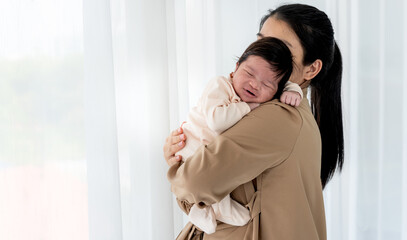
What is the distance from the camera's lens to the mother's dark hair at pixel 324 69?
1.31 m

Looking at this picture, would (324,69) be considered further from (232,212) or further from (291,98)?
(232,212)

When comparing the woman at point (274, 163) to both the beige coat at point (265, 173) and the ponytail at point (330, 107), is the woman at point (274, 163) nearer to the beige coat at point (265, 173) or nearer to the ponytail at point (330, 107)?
the beige coat at point (265, 173)

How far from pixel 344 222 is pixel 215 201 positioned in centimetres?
129

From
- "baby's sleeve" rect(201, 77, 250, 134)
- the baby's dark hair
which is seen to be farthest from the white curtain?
the baby's dark hair

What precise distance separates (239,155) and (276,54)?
31cm

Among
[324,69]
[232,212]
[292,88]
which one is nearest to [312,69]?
[324,69]

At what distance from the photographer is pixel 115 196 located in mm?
1771

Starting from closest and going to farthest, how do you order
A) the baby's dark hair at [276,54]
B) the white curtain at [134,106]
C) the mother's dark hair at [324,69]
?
the baby's dark hair at [276,54]
the mother's dark hair at [324,69]
the white curtain at [134,106]

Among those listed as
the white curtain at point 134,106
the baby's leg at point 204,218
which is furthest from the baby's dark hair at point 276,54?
the white curtain at point 134,106

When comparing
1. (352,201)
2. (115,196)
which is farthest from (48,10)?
(352,201)

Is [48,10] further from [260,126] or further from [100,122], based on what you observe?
[260,126]

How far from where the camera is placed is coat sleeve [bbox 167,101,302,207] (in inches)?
42.6

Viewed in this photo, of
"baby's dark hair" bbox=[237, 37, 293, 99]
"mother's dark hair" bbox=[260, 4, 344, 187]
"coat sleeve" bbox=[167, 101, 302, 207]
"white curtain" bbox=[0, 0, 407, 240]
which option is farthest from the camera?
"white curtain" bbox=[0, 0, 407, 240]

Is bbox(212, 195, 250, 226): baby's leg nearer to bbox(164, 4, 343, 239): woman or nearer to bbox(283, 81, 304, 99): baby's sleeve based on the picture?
bbox(164, 4, 343, 239): woman
